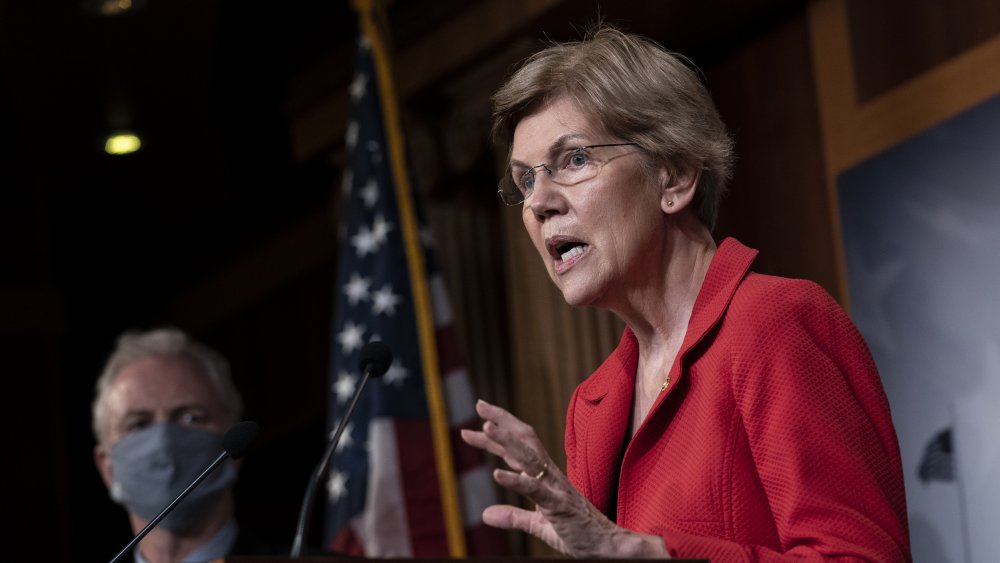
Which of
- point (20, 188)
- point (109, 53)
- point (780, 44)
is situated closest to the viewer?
point (780, 44)

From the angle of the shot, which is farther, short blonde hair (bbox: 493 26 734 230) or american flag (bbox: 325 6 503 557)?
american flag (bbox: 325 6 503 557)

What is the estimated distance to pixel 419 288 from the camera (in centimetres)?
491

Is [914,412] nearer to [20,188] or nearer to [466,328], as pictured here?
[466,328]

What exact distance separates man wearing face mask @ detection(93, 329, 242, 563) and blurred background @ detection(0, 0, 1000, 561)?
132 cm

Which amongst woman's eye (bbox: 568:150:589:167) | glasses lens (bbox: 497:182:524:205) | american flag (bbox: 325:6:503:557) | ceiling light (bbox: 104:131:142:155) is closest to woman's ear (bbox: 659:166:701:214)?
woman's eye (bbox: 568:150:589:167)

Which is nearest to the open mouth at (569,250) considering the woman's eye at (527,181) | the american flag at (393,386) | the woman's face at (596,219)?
the woman's face at (596,219)

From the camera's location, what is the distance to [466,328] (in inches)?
215

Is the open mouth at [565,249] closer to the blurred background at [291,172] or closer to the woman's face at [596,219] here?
the woman's face at [596,219]

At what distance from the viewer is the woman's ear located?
2191 millimetres

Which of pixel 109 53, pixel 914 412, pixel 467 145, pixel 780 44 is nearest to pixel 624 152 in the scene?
pixel 914 412

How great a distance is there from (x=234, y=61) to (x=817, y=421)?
18.3 feet

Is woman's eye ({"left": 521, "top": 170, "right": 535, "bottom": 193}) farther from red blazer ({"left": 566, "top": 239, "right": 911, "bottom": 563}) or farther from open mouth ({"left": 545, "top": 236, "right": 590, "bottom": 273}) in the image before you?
red blazer ({"left": 566, "top": 239, "right": 911, "bottom": 563})

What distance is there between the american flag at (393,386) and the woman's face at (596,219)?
245 centimetres

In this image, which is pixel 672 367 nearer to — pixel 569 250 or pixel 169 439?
pixel 569 250
